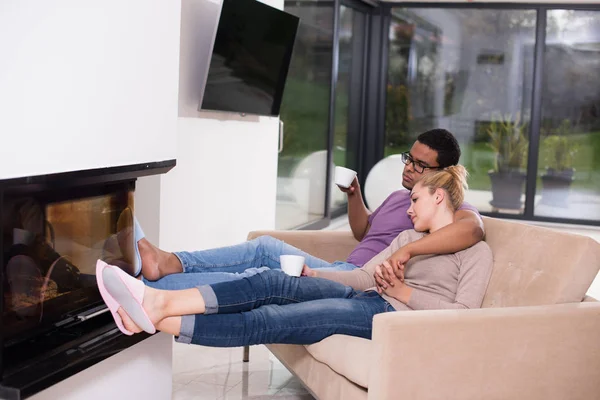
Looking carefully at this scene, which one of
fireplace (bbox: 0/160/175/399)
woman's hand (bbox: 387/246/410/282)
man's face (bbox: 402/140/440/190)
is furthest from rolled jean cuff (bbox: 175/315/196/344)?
man's face (bbox: 402/140/440/190)

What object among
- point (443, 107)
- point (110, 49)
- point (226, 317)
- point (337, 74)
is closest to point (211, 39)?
point (110, 49)

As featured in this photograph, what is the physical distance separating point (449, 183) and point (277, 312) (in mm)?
823

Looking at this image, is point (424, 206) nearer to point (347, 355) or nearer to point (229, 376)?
point (347, 355)

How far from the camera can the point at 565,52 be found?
8195 mm

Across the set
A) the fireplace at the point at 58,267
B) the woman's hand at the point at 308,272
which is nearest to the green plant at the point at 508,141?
the woman's hand at the point at 308,272

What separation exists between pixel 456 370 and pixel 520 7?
6.81 metres

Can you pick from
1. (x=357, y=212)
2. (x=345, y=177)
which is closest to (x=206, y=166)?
(x=357, y=212)

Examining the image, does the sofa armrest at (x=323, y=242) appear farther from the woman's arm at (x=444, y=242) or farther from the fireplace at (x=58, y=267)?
the fireplace at (x=58, y=267)

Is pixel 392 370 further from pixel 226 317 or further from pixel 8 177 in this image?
pixel 8 177

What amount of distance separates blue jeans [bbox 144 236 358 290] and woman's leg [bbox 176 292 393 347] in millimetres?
320

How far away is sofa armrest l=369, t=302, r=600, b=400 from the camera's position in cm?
214

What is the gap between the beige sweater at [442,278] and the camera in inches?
97.7

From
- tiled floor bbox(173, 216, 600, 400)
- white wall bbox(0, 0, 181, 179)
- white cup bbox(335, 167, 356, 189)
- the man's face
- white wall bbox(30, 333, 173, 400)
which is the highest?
white wall bbox(0, 0, 181, 179)

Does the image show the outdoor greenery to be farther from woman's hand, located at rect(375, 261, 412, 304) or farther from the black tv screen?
A: woman's hand, located at rect(375, 261, 412, 304)
